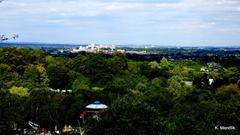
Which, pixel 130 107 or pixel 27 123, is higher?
pixel 130 107

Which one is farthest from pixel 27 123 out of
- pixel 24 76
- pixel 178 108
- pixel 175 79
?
pixel 175 79

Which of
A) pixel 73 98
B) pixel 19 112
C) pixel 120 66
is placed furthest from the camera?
pixel 120 66

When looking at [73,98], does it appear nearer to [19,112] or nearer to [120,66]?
[19,112]

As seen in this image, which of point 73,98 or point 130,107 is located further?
point 73,98

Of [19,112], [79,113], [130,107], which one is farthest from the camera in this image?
[79,113]

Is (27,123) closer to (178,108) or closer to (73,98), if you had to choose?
(73,98)

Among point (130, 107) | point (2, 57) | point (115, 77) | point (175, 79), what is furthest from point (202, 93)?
point (2, 57)

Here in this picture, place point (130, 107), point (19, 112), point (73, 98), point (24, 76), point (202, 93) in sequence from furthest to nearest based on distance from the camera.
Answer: point (24, 76), point (202, 93), point (73, 98), point (19, 112), point (130, 107)

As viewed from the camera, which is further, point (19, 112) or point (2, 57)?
point (2, 57)

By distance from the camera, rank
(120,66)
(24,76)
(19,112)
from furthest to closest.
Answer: (120,66)
(24,76)
(19,112)
